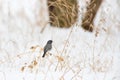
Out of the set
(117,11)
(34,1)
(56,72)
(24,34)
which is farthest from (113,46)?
(34,1)

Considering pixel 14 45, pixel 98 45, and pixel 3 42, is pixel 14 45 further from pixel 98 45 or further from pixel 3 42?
pixel 98 45

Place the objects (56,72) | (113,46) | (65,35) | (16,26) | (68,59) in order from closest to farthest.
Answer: (56,72)
(68,59)
(113,46)
(65,35)
(16,26)

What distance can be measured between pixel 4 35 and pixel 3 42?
1.63 feet

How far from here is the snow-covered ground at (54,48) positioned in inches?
145

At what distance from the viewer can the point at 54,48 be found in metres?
4.98

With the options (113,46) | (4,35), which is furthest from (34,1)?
(113,46)

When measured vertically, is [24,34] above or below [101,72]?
below

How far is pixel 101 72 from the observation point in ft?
12.8

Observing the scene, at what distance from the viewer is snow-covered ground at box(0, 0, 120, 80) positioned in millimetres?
3672

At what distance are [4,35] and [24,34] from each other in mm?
290

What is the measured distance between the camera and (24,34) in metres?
6.06

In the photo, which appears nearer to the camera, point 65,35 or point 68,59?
point 68,59

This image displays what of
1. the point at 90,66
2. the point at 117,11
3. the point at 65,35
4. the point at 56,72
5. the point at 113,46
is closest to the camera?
the point at 56,72

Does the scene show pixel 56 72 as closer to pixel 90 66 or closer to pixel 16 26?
pixel 90 66
